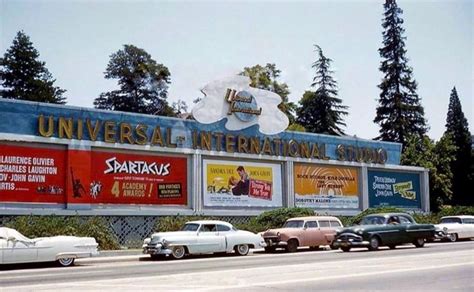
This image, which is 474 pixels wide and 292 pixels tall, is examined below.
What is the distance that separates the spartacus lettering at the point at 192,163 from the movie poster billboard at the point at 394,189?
7 centimetres

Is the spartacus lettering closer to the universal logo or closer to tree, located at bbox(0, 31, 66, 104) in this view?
the universal logo

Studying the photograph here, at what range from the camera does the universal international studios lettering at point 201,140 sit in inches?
1080

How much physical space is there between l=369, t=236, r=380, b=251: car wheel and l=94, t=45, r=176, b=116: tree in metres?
49.8

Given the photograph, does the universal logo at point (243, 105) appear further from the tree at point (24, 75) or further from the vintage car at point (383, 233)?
the tree at point (24, 75)

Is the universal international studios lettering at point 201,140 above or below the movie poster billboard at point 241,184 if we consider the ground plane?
above

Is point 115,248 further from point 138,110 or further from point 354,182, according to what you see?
point 138,110

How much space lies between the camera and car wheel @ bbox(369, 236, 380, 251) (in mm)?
23812

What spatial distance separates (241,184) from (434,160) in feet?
97.6

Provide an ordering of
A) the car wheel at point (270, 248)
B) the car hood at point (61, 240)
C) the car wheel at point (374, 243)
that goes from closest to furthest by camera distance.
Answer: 1. the car hood at point (61, 240)
2. the car wheel at point (374, 243)
3. the car wheel at point (270, 248)

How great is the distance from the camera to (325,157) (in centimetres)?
3719

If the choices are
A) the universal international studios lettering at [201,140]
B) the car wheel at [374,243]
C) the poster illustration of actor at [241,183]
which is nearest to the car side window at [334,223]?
the car wheel at [374,243]

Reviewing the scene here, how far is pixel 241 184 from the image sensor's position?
33.1m

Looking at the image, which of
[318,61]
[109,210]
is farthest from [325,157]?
[318,61]

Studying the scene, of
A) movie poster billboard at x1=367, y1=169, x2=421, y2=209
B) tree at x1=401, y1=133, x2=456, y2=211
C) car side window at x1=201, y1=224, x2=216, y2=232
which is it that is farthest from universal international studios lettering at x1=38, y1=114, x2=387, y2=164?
tree at x1=401, y1=133, x2=456, y2=211
